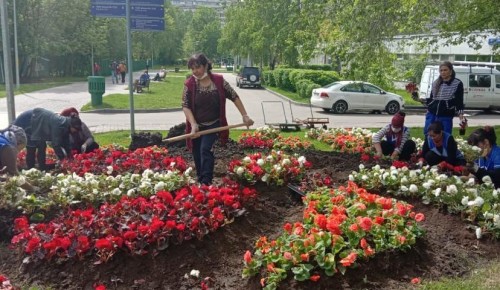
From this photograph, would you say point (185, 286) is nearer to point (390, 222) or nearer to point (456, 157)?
point (390, 222)

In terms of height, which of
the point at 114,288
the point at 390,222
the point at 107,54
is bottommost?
the point at 114,288

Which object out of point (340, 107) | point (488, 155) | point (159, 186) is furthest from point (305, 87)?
point (159, 186)

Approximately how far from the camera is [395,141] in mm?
7809

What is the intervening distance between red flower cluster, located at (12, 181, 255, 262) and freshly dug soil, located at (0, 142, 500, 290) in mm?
96

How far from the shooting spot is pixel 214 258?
4.37 meters

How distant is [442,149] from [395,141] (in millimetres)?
1083

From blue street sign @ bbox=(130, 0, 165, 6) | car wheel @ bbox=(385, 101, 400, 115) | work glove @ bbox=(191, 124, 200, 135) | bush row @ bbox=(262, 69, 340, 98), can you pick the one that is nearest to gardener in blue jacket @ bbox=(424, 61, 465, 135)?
work glove @ bbox=(191, 124, 200, 135)

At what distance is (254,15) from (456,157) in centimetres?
3323

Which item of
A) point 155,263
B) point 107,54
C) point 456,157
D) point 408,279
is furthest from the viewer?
point 107,54

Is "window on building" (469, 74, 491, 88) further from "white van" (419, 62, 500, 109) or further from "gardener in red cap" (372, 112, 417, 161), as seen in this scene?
"gardener in red cap" (372, 112, 417, 161)

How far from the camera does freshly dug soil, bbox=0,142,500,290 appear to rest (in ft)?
12.8

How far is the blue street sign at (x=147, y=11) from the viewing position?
10.9m

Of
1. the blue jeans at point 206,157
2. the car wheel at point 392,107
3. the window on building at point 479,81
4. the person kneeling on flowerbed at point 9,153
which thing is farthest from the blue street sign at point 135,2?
the window on building at point 479,81

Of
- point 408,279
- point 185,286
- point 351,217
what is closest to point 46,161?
point 185,286
